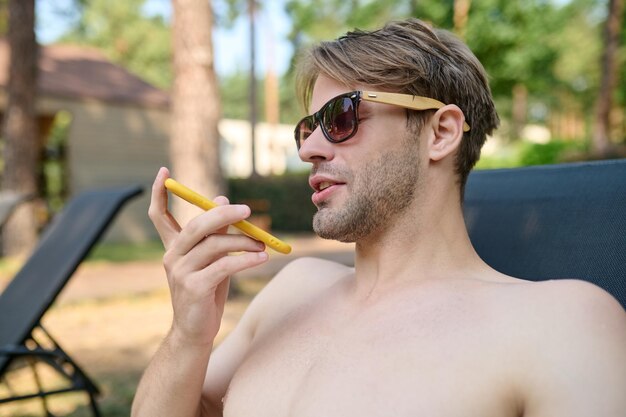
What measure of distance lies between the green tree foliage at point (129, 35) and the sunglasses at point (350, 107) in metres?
39.2

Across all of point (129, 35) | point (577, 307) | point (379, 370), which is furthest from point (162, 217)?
point (129, 35)

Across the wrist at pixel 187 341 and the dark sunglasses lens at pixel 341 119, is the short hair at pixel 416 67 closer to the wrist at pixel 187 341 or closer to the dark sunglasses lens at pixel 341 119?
the dark sunglasses lens at pixel 341 119

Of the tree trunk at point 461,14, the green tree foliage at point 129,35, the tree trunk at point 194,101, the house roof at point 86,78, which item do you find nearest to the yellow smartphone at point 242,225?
the tree trunk at point 194,101

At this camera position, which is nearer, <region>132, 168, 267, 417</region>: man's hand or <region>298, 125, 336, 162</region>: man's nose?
<region>132, 168, 267, 417</region>: man's hand

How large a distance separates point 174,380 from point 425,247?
2.32 ft

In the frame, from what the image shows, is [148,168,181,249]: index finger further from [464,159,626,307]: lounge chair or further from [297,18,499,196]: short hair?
[464,159,626,307]: lounge chair

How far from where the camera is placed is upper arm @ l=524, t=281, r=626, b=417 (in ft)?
3.68

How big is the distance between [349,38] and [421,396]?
3.02 feet

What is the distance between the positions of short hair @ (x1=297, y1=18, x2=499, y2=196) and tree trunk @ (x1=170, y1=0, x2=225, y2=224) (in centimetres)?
582

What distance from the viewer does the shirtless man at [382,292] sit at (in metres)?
1.27

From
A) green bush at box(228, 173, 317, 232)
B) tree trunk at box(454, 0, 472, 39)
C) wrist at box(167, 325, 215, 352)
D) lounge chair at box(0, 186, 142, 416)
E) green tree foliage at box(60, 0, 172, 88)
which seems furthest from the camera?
green tree foliage at box(60, 0, 172, 88)

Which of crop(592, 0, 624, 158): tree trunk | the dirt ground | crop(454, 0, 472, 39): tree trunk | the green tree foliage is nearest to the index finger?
the dirt ground

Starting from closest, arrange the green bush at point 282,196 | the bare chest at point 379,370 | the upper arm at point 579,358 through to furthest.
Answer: the upper arm at point 579,358
the bare chest at point 379,370
the green bush at point 282,196

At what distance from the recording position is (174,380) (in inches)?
62.0
